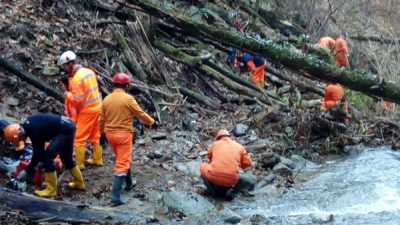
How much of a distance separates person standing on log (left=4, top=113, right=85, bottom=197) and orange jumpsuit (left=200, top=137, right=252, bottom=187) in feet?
6.23

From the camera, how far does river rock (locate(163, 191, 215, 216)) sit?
7766 mm

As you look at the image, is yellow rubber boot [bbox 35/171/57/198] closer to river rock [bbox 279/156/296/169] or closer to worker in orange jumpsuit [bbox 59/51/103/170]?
worker in orange jumpsuit [bbox 59/51/103/170]

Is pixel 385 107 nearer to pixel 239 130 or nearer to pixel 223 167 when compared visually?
pixel 239 130

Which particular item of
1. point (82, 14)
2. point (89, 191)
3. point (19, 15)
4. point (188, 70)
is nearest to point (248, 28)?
point (188, 70)

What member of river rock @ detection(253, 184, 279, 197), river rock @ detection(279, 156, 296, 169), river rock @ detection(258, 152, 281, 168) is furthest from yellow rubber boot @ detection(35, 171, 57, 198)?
river rock @ detection(279, 156, 296, 169)

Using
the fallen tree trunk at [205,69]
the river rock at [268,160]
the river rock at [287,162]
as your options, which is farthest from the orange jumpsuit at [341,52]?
the river rock at [268,160]

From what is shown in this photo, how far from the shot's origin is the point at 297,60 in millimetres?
7137

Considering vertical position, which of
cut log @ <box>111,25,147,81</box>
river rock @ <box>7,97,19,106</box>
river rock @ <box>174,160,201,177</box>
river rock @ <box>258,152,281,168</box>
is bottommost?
river rock @ <box>174,160,201,177</box>

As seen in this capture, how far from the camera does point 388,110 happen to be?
1312cm

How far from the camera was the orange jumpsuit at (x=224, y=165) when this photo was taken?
8.07 m

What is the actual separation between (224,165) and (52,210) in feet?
8.02

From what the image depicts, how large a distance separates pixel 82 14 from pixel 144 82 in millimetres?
2432

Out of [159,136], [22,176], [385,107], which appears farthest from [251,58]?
[22,176]

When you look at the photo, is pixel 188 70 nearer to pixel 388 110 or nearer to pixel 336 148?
pixel 336 148
